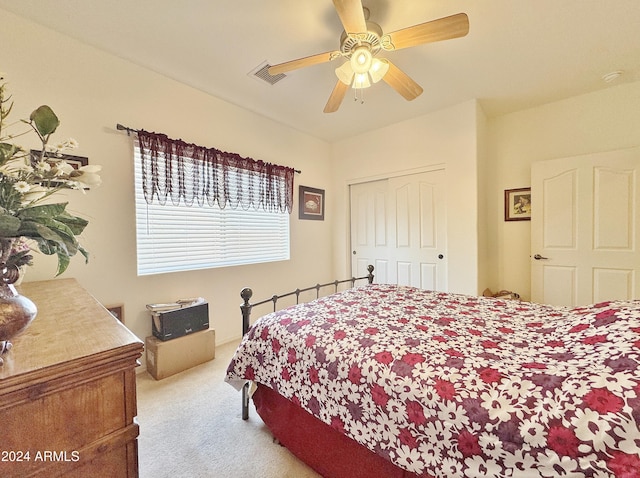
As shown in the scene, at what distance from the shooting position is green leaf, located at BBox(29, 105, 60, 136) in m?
0.66

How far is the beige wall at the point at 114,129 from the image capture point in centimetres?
189

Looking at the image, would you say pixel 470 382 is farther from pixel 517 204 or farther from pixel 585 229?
pixel 517 204

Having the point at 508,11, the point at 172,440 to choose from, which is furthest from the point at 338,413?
the point at 508,11

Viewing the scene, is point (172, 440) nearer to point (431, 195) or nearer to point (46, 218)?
point (46, 218)

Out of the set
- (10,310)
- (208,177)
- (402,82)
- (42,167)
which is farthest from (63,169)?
(208,177)

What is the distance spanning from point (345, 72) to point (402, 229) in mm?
2235

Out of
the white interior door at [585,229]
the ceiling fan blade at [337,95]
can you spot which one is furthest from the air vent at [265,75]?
the white interior door at [585,229]

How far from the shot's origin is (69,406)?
60cm

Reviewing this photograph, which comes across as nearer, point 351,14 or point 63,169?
point 63,169

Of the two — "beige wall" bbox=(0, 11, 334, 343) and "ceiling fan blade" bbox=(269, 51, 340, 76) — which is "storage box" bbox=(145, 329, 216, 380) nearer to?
"beige wall" bbox=(0, 11, 334, 343)

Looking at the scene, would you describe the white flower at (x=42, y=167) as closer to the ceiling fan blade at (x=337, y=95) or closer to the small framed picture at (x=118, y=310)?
the ceiling fan blade at (x=337, y=95)

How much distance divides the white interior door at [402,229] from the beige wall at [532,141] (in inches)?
27.8

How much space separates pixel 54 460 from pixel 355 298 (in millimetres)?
1614

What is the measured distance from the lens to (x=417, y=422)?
91 centimetres
